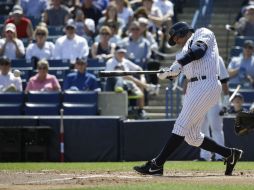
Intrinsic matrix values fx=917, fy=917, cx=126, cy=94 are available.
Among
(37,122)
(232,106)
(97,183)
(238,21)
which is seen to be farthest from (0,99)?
(97,183)

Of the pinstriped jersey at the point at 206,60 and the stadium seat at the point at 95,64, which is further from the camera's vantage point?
the stadium seat at the point at 95,64

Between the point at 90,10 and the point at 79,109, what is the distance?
15.0 ft

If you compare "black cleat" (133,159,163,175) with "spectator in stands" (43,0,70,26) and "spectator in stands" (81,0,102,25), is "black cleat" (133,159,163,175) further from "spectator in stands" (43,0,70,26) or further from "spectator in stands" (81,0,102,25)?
"spectator in stands" (81,0,102,25)

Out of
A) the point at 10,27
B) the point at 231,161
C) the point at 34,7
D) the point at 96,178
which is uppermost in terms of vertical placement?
the point at 34,7

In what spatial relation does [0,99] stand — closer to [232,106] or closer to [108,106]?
[108,106]

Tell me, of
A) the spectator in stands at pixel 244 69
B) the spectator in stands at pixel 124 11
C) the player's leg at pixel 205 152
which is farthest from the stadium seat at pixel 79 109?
the spectator in stands at pixel 124 11

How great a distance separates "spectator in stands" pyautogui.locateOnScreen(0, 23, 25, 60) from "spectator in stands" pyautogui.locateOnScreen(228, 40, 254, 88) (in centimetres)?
442

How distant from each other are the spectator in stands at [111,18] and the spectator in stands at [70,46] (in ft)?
3.95

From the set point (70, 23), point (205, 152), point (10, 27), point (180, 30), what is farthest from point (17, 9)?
point (180, 30)

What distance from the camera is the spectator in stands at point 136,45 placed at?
18.8m

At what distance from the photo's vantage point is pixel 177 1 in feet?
72.2

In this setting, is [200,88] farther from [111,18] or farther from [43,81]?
[111,18]

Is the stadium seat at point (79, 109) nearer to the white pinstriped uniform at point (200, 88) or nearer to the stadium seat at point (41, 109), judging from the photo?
the stadium seat at point (41, 109)

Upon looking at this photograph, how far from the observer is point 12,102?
56.6 ft
